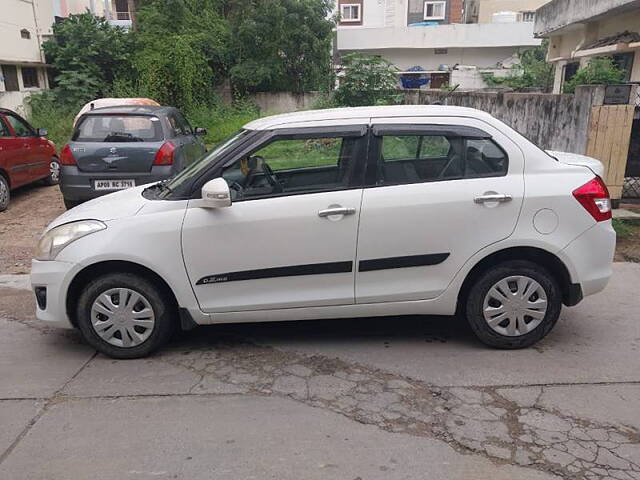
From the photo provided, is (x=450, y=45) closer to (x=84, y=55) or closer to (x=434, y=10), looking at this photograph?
(x=434, y=10)

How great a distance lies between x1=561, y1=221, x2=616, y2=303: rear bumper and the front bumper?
11.4 ft

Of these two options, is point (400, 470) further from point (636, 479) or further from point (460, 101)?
point (460, 101)

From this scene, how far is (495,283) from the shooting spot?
13.1 ft

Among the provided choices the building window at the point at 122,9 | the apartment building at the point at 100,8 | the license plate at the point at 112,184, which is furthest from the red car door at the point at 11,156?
the building window at the point at 122,9

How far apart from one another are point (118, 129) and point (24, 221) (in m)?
2.22

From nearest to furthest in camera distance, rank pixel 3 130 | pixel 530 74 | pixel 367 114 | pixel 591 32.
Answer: pixel 367 114 < pixel 3 130 < pixel 591 32 < pixel 530 74

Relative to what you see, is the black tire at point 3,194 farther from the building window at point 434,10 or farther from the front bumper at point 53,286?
the building window at point 434,10

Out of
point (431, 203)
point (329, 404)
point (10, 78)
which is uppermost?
point (10, 78)

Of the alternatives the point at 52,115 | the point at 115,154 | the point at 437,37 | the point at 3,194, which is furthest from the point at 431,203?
the point at 437,37

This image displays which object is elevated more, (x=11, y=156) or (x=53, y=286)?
(x=11, y=156)

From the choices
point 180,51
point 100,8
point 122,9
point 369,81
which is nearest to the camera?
point 369,81

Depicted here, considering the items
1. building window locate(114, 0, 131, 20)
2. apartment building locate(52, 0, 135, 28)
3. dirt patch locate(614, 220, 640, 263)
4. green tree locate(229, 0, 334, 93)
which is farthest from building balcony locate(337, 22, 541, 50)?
dirt patch locate(614, 220, 640, 263)

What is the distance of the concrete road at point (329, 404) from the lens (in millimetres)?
2898

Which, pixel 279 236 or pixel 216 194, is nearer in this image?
pixel 216 194
